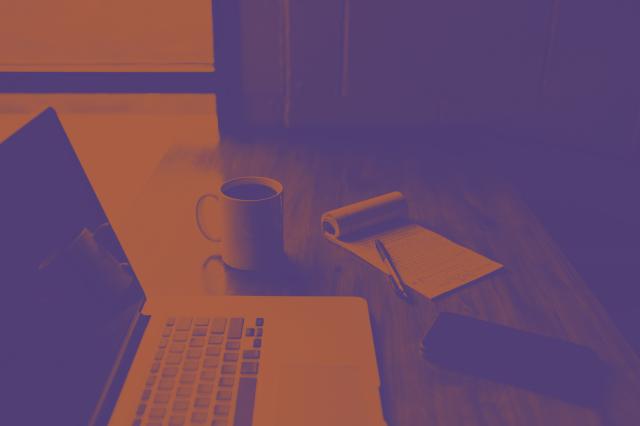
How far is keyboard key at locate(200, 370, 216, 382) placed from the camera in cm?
71

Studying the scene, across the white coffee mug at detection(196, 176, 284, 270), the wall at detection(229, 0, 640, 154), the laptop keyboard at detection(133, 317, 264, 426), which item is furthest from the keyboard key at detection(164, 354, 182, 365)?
the wall at detection(229, 0, 640, 154)

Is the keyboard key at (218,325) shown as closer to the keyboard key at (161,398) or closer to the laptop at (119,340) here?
the laptop at (119,340)

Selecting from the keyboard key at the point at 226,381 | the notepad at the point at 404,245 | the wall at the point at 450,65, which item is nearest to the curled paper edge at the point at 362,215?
the notepad at the point at 404,245

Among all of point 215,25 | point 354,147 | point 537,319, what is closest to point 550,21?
point 354,147

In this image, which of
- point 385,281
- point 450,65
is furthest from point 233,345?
point 450,65

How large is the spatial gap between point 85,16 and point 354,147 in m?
0.79

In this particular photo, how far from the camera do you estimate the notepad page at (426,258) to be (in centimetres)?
92

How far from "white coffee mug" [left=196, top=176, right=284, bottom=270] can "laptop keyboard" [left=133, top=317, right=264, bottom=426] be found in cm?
15

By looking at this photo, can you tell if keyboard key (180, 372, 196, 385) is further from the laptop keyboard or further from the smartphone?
the smartphone

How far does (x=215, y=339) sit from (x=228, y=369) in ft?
0.18

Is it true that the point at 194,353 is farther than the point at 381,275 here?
No

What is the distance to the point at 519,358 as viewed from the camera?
2.47 ft

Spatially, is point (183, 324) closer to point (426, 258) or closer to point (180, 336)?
point (180, 336)

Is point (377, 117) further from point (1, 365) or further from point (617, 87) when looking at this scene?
point (1, 365)
